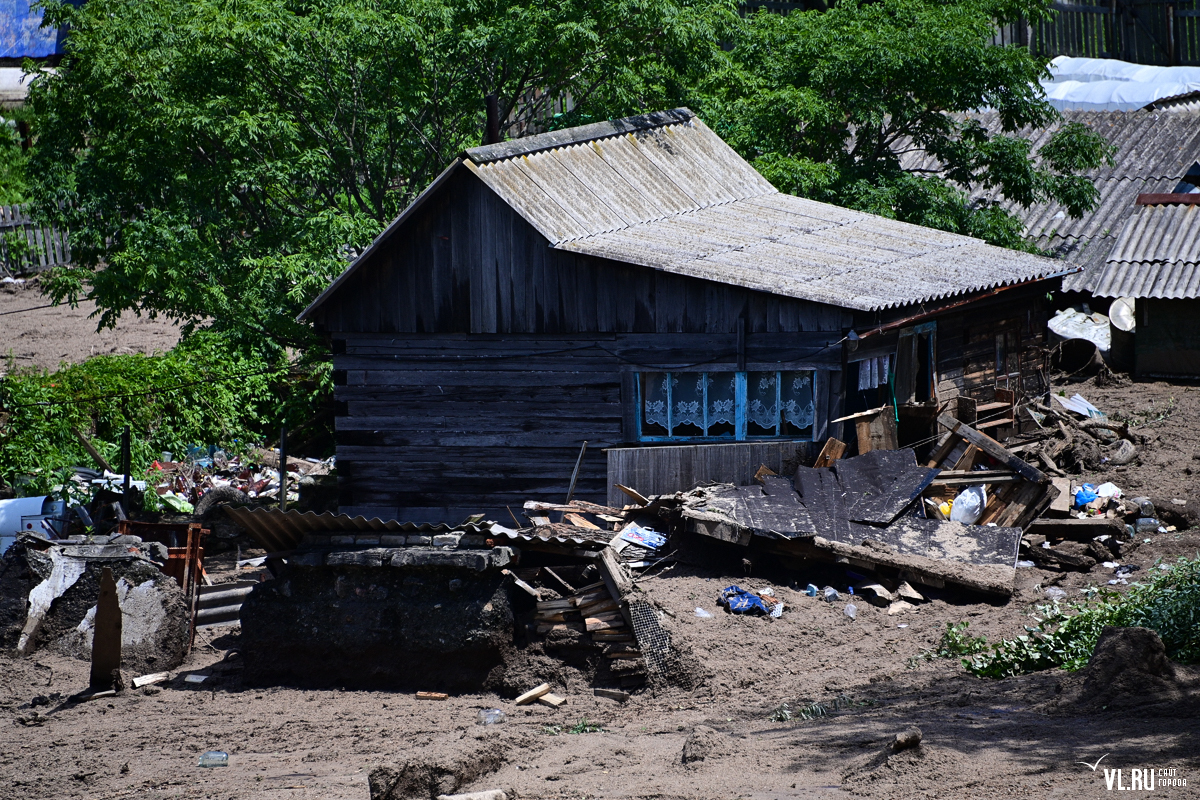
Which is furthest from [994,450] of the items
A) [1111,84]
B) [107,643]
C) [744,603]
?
[1111,84]

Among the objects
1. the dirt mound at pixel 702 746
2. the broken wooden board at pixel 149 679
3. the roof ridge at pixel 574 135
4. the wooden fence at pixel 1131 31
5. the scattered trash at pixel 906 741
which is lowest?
the broken wooden board at pixel 149 679

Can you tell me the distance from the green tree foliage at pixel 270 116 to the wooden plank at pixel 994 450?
7.82 meters

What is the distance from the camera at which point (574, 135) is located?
54.5ft

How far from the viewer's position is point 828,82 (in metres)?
20.3

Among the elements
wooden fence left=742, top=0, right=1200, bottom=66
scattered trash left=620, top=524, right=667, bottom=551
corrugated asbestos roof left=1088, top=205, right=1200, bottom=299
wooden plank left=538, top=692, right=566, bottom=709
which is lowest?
wooden plank left=538, top=692, right=566, bottom=709

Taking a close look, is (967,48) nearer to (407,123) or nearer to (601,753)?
(407,123)

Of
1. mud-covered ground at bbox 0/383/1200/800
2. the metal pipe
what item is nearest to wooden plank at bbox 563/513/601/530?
mud-covered ground at bbox 0/383/1200/800

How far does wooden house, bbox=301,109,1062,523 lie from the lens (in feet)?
45.1

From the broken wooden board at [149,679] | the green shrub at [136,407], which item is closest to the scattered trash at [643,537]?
the broken wooden board at [149,679]

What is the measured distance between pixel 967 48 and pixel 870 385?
848 cm

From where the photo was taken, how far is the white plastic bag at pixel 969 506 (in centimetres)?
1288

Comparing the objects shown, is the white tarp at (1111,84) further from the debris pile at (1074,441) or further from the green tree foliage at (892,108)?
the debris pile at (1074,441)

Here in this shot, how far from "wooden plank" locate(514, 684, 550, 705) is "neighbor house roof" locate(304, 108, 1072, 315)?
565 cm

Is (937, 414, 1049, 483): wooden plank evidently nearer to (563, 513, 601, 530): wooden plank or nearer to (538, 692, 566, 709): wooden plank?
(563, 513, 601, 530): wooden plank
